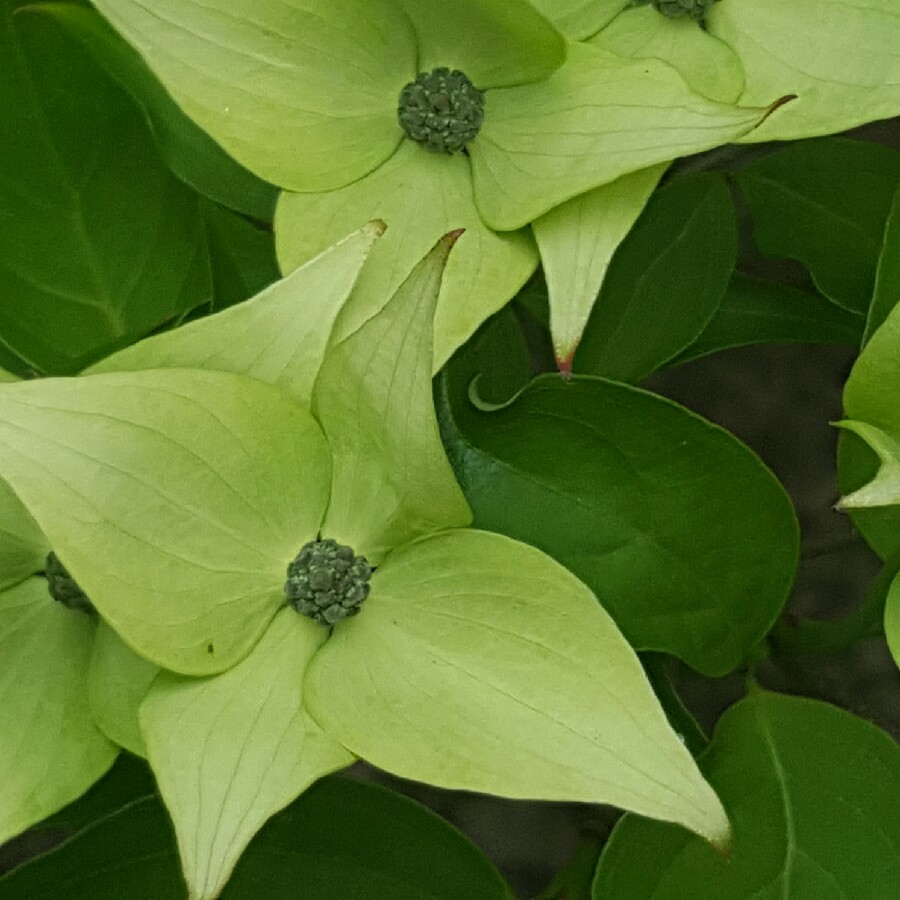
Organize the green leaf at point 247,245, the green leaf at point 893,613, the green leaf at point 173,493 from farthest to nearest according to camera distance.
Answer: the green leaf at point 247,245, the green leaf at point 893,613, the green leaf at point 173,493

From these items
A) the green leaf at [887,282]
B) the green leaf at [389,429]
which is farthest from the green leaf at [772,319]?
the green leaf at [389,429]

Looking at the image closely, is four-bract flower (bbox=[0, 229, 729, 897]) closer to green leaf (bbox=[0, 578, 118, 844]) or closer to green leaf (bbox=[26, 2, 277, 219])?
green leaf (bbox=[0, 578, 118, 844])

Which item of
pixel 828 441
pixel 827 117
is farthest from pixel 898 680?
pixel 827 117

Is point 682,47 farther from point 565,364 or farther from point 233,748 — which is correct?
point 233,748

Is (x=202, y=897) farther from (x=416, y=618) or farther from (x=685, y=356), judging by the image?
(x=685, y=356)

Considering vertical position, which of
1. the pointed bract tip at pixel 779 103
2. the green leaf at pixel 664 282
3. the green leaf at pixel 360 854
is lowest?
the green leaf at pixel 360 854

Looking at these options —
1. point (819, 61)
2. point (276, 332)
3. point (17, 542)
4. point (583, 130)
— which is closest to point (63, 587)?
point (17, 542)

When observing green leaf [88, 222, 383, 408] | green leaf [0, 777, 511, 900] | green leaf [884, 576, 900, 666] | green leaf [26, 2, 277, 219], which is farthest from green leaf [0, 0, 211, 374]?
green leaf [884, 576, 900, 666]

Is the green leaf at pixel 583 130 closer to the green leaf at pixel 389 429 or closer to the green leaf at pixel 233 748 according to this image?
the green leaf at pixel 389 429
